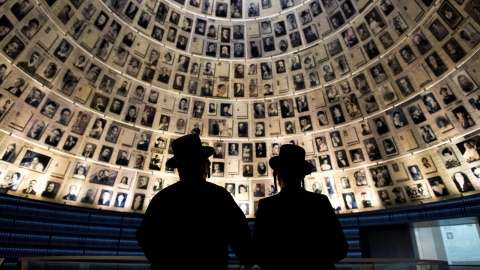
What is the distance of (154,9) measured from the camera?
14.1 metres

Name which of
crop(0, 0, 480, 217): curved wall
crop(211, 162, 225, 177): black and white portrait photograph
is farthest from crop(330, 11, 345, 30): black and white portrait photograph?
crop(211, 162, 225, 177): black and white portrait photograph

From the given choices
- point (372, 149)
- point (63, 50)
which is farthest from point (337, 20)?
point (63, 50)

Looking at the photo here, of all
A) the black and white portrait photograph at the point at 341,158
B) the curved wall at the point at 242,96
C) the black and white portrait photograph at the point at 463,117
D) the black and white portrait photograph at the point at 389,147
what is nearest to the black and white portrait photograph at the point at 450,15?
the curved wall at the point at 242,96

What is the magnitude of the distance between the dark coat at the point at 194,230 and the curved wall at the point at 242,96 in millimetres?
10514

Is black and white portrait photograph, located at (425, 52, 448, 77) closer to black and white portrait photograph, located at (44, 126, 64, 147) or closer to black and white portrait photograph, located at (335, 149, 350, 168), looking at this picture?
black and white portrait photograph, located at (335, 149, 350, 168)

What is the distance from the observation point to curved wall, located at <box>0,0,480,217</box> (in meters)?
10.2

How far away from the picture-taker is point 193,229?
2297 millimetres

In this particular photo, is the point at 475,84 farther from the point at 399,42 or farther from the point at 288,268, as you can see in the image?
the point at 288,268

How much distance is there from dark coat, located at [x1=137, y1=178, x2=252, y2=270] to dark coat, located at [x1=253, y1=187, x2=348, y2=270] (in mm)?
333

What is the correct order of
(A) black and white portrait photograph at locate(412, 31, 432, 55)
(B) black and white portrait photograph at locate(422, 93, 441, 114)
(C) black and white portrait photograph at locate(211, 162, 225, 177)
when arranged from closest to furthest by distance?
(B) black and white portrait photograph at locate(422, 93, 441, 114)
(A) black and white portrait photograph at locate(412, 31, 432, 55)
(C) black and white portrait photograph at locate(211, 162, 225, 177)

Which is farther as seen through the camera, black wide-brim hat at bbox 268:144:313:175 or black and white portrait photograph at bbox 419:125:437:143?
black and white portrait photograph at bbox 419:125:437:143

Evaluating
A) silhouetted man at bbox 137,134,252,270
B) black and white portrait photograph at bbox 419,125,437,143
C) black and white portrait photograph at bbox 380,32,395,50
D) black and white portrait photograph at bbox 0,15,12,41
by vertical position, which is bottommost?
silhouetted man at bbox 137,134,252,270

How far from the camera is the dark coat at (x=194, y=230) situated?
2242 millimetres

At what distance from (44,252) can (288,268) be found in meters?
11.0
